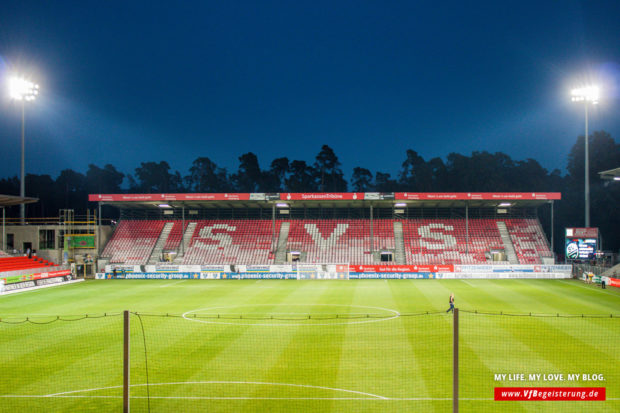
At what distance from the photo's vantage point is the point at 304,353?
52.4 feet

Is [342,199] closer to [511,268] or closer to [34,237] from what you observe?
[511,268]

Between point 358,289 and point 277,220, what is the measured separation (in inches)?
902

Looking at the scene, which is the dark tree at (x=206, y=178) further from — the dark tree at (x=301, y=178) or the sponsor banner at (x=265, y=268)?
the sponsor banner at (x=265, y=268)

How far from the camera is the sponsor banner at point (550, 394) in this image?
1173 cm

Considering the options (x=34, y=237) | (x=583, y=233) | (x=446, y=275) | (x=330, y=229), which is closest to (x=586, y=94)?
(x=583, y=233)

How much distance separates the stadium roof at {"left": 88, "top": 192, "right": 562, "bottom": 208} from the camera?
153 feet

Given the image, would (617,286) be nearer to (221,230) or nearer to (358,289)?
(358,289)

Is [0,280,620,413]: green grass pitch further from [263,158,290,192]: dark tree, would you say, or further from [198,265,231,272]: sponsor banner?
[263,158,290,192]: dark tree

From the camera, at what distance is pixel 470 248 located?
4900 cm

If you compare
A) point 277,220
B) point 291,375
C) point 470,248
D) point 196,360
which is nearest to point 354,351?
point 291,375

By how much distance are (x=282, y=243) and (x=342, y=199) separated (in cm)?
883

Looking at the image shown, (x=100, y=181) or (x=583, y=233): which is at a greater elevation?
(x=100, y=181)

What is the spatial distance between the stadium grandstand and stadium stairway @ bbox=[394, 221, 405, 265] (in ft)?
0.34

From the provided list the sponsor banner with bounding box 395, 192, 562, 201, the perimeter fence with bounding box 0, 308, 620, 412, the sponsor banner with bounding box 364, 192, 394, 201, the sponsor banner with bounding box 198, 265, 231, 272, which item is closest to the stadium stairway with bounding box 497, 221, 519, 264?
the sponsor banner with bounding box 395, 192, 562, 201
